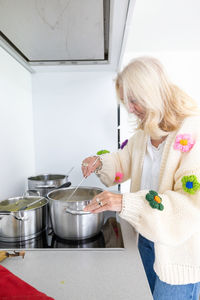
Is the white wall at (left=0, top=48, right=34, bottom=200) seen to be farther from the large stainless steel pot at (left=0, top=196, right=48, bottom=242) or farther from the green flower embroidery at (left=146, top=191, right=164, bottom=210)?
the green flower embroidery at (left=146, top=191, right=164, bottom=210)

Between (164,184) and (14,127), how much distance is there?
0.74 m

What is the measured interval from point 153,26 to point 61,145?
104 cm

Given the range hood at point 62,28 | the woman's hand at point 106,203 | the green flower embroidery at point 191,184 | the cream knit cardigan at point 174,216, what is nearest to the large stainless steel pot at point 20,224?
the woman's hand at point 106,203

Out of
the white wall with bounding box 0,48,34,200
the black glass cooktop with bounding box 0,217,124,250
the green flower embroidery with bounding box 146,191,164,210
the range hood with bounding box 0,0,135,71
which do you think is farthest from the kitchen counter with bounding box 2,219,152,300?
the range hood with bounding box 0,0,135,71

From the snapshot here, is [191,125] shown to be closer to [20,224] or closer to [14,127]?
[20,224]

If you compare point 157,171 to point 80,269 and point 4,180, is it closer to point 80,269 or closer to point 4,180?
point 80,269

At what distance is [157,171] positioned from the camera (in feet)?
2.50

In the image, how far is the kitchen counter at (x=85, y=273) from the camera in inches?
17.9

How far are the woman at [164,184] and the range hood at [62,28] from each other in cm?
17

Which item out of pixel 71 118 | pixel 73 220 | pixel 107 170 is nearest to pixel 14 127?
pixel 71 118

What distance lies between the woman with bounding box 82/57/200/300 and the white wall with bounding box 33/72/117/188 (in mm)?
538

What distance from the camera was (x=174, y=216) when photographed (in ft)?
1.84

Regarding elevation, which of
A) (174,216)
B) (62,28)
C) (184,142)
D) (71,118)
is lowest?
(174,216)

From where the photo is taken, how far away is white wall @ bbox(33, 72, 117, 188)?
1.32m
